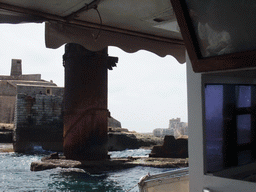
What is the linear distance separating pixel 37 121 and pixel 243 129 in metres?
24.3

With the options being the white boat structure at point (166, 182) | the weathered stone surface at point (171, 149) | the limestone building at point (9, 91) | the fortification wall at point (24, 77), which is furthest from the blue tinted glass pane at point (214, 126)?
the fortification wall at point (24, 77)

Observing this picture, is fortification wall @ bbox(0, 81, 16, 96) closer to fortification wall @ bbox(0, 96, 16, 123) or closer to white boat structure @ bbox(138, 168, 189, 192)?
fortification wall @ bbox(0, 96, 16, 123)

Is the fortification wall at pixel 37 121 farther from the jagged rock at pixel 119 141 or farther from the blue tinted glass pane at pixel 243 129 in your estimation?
the blue tinted glass pane at pixel 243 129

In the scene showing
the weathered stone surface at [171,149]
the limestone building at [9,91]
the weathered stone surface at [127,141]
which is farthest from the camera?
the limestone building at [9,91]

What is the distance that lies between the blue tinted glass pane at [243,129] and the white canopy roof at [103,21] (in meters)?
2.35

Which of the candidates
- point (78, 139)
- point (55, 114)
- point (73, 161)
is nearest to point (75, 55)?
point (78, 139)

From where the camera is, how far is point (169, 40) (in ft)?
18.5

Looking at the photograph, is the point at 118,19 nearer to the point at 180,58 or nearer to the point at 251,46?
the point at 180,58

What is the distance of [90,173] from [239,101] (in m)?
6.26

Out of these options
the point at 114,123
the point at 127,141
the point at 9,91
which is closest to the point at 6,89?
the point at 9,91

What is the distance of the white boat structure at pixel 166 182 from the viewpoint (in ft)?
8.96

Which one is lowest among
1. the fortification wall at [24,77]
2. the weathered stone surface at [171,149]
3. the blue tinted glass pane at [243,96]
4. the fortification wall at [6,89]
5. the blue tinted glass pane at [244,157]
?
the weathered stone surface at [171,149]

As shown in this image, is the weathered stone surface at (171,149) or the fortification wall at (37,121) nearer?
the weathered stone surface at (171,149)

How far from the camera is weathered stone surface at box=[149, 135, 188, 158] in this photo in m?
12.6
